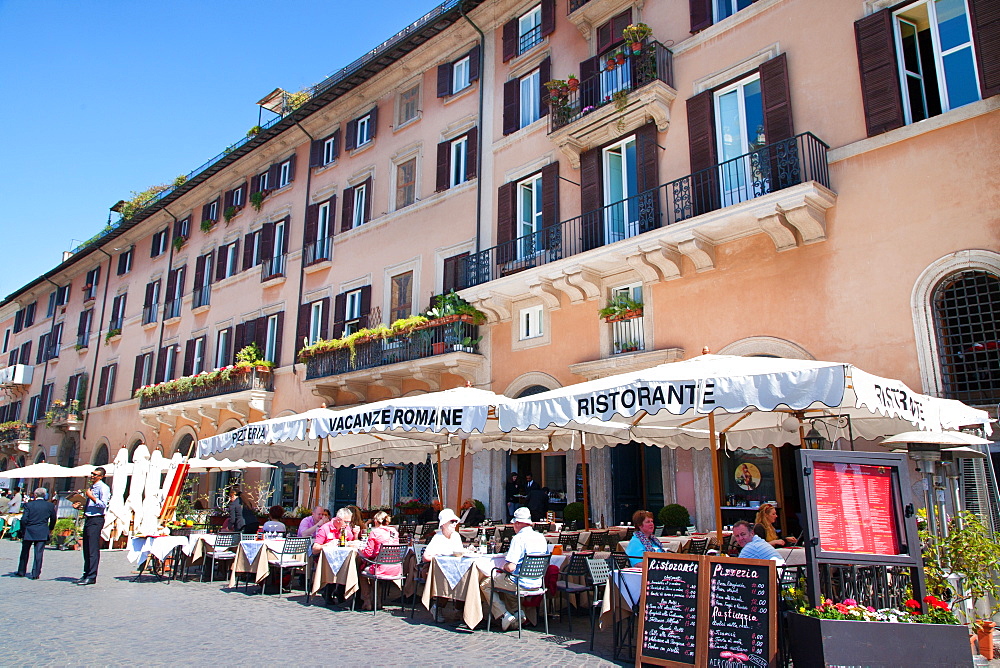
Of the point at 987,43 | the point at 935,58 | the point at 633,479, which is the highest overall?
the point at 935,58

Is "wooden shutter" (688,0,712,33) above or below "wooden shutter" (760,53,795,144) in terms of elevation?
above

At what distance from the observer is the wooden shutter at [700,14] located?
43.3 ft

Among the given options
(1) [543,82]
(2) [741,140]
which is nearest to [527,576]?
(2) [741,140]

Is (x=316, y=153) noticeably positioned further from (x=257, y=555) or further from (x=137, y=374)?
(x=257, y=555)

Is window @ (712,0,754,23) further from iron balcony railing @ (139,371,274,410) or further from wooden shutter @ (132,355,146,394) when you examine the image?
wooden shutter @ (132,355,146,394)

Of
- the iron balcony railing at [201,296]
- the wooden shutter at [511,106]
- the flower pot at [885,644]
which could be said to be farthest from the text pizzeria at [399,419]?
the iron balcony railing at [201,296]

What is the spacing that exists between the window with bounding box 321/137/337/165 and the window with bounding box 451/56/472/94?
5081 mm

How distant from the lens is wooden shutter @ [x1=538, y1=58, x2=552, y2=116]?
1605 cm

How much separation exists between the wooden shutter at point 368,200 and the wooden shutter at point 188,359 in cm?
950

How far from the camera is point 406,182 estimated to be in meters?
19.7

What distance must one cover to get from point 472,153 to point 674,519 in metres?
10.0

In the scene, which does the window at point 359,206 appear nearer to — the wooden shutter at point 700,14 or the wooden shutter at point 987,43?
the wooden shutter at point 700,14

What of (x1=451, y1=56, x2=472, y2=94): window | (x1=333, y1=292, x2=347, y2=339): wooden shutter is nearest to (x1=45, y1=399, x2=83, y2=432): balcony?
(x1=333, y1=292, x2=347, y2=339): wooden shutter

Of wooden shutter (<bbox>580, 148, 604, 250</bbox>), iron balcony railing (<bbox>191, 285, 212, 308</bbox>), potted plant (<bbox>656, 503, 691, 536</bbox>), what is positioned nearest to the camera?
potted plant (<bbox>656, 503, 691, 536</bbox>)
